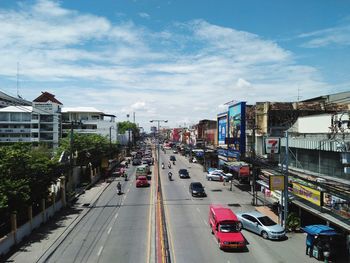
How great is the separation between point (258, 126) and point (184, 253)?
35.0 metres

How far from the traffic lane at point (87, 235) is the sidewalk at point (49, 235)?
0.60 metres

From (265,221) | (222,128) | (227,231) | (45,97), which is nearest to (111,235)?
(227,231)

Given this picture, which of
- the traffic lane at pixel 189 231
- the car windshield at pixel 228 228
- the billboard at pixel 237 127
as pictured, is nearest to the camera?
the traffic lane at pixel 189 231

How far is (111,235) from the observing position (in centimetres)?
2686

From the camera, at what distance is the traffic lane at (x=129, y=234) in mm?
22109

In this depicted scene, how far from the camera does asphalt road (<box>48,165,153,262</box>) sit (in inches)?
875

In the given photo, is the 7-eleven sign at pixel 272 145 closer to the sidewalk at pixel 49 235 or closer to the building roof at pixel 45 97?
the sidewalk at pixel 49 235

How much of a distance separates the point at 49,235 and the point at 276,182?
17.6 metres

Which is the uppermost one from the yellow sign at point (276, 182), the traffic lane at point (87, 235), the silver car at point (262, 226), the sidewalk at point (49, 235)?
the yellow sign at point (276, 182)

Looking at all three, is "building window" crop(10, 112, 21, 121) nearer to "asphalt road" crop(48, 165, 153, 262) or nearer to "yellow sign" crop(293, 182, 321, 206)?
"asphalt road" crop(48, 165, 153, 262)

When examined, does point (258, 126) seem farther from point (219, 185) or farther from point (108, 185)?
point (108, 185)

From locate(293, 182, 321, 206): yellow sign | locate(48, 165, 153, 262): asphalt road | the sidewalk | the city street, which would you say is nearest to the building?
the sidewalk

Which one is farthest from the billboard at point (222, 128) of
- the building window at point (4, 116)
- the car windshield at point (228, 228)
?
the building window at point (4, 116)

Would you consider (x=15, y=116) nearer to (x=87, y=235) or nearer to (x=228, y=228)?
(x=87, y=235)
